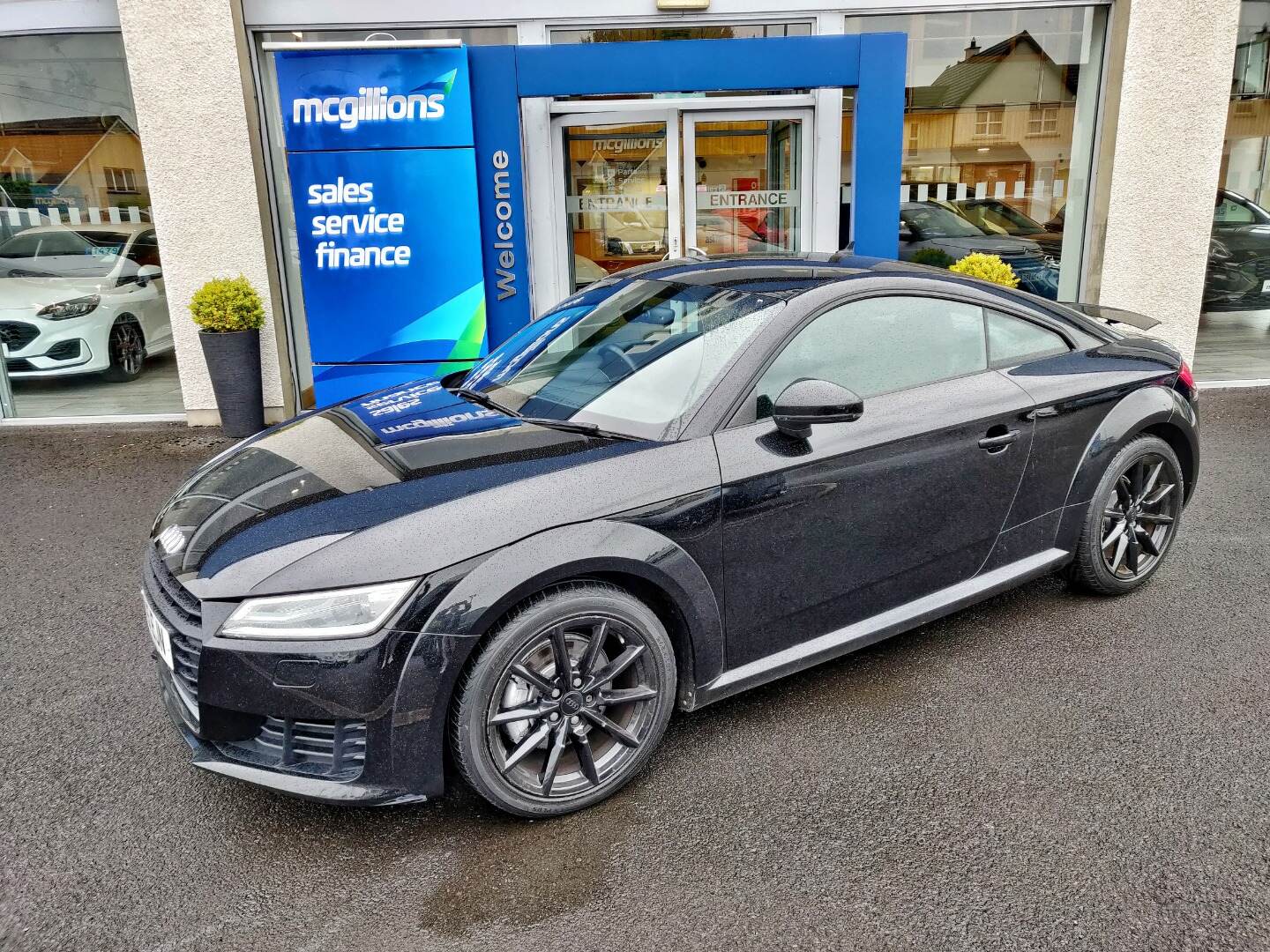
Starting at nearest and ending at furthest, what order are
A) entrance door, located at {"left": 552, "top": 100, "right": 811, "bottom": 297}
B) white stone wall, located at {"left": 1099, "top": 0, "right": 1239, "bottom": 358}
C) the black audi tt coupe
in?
the black audi tt coupe → white stone wall, located at {"left": 1099, "top": 0, "right": 1239, "bottom": 358} → entrance door, located at {"left": 552, "top": 100, "right": 811, "bottom": 297}

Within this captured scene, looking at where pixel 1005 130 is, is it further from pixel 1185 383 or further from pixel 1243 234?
pixel 1185 383

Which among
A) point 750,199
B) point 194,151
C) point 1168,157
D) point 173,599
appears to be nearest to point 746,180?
point 750,199

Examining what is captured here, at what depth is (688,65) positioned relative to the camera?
7051mm

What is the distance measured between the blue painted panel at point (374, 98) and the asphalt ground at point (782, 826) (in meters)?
4.45

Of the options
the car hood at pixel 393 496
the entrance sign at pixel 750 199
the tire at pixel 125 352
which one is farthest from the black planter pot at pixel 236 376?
the car hood at pixel 393 496

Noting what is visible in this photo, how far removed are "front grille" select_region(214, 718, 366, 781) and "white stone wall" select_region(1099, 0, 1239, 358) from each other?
737 centimetres

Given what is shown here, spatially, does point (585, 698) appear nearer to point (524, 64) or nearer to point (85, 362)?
point (524, 64)

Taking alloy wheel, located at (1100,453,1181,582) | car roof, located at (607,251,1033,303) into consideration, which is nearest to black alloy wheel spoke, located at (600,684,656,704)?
car roof, located at (607,251,1033,303)

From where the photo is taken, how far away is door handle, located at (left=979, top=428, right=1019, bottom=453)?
11.3 ft

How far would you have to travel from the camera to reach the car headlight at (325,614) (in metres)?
2.43

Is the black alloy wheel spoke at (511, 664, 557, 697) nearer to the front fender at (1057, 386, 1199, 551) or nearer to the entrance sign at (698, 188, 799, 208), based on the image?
the front fender at (1057, 386, 1199, 551)

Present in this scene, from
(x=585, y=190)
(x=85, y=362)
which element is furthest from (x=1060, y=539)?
(x=85, y=362)

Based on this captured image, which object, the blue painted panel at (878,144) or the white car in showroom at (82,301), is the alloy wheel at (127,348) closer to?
the white car in showroom at (82,301)

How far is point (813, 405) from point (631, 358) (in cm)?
76
